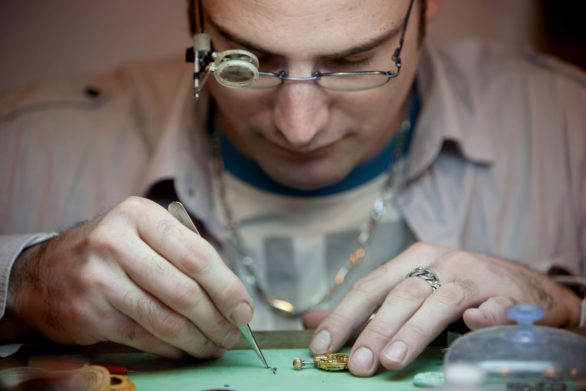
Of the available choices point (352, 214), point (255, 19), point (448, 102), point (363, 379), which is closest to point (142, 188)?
point (352, 214)

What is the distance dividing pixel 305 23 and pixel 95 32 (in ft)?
4.41

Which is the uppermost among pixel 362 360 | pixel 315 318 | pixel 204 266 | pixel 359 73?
pixel 359 73

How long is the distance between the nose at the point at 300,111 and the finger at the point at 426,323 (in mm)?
385

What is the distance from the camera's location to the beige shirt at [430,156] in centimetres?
185

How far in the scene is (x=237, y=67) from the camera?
52.1 inches

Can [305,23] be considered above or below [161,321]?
above

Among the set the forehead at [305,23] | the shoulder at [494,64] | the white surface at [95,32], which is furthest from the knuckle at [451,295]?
the white surface at [95,32]

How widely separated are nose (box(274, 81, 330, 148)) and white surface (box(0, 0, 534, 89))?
1154 mm

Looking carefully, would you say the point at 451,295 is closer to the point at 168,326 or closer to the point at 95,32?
the point at 168,326

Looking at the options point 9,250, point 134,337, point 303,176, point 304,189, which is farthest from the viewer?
point 304,189

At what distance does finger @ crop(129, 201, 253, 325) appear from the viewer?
3.60 feet

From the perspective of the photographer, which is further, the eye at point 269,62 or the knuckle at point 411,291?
the eye at point 269,62

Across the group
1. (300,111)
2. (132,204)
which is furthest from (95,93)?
(132,204)

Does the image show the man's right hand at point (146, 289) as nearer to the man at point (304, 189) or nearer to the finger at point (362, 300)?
the man at point (304, 189)
